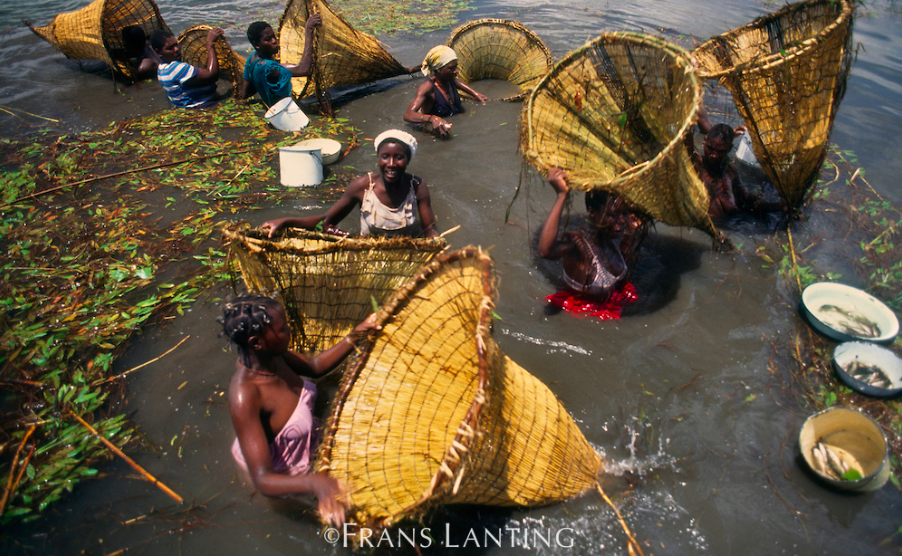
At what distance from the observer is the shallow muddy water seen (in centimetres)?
253

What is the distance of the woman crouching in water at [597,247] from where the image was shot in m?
3.56

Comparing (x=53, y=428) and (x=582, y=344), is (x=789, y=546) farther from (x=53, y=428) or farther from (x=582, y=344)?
(x=53, y=428)

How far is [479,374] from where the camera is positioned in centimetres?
184

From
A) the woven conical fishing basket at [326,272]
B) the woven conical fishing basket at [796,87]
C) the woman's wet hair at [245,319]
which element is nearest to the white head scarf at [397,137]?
the woven conical fishing basket at [326,272]

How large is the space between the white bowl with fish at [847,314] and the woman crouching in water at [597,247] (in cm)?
139

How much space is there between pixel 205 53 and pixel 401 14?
4916mm

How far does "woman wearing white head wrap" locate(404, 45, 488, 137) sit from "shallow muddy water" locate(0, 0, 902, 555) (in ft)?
2.27

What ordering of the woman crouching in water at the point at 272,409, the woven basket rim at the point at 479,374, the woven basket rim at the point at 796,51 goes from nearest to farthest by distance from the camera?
the woven basket rim at the point at 479,374 < the woman crouching in water at the point at 272,409 < the woven basket rim at the point at 796,51

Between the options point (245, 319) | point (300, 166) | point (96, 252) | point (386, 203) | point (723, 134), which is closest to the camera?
point (245, 319)

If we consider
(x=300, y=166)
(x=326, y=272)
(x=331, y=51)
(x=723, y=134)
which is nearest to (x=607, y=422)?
(x=326, y=272)

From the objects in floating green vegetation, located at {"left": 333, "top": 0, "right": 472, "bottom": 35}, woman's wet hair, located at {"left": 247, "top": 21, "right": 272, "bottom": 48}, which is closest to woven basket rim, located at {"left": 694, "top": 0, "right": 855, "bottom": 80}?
woman's wet hair, located at {"left": 247, "top": 21, "right": 272, "bottom": 48}

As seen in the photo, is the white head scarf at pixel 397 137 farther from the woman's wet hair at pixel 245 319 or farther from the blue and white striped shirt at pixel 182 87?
the blue and white striped shirt at pixel 182 87

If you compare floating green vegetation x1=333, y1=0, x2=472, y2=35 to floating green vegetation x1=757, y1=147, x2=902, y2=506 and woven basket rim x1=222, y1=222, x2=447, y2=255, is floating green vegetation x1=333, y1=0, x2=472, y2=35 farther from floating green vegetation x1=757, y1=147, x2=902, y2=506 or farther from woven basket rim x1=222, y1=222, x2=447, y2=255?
woven basket rim x1=222, y1=222, x2=447, y2=255

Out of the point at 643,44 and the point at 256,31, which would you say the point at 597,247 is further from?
the point at 256,31
